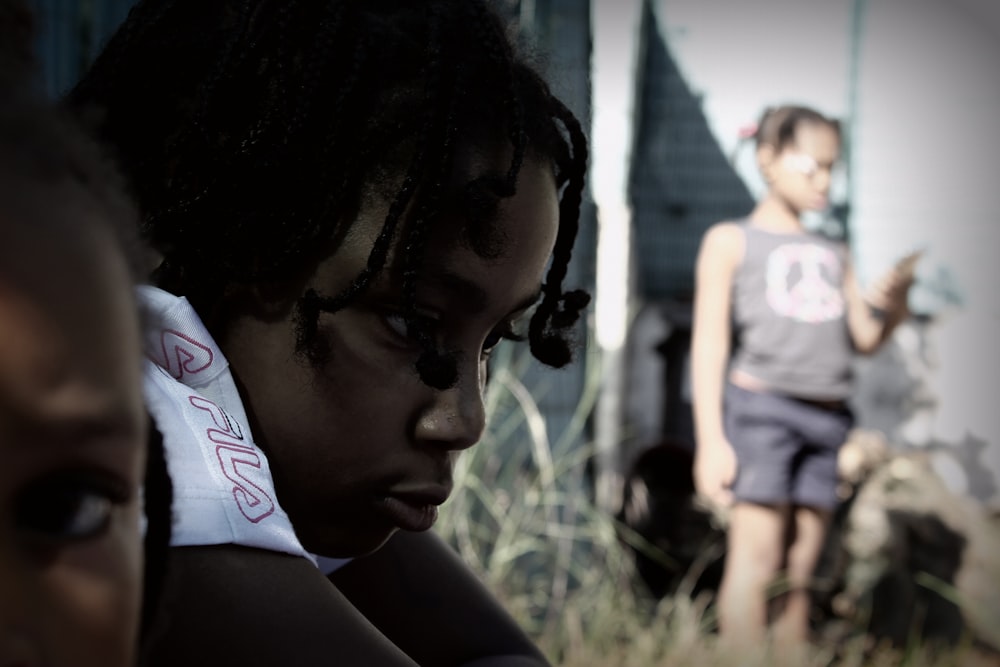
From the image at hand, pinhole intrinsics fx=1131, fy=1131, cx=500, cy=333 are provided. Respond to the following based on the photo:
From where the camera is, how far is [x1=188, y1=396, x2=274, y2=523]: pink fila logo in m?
1.01

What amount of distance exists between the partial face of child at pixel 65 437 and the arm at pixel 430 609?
38.0 inches

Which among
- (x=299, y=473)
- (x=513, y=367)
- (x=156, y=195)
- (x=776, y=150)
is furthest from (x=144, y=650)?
(x=776, y=150)

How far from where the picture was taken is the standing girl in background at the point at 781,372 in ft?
12.2

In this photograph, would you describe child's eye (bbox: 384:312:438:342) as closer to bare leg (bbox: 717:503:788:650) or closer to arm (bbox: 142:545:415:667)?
arm (bbox: 142:545:415:667)

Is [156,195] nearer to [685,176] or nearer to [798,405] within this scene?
[798,405]

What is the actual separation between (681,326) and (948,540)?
195cm

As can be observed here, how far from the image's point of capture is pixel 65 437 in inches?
24.9

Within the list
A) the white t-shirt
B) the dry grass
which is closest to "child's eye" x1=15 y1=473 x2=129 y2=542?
the white t-shirt

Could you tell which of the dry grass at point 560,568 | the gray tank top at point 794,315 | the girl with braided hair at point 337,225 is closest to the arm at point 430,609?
the girl with braided hair at point 337,225

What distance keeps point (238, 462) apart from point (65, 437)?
42cm

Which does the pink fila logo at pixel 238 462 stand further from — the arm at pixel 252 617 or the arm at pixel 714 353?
the arm at pixel 714 353

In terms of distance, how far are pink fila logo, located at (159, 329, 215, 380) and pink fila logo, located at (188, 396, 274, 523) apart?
0.08 m

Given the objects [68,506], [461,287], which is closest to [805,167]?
[461,287]

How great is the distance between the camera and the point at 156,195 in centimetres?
133
